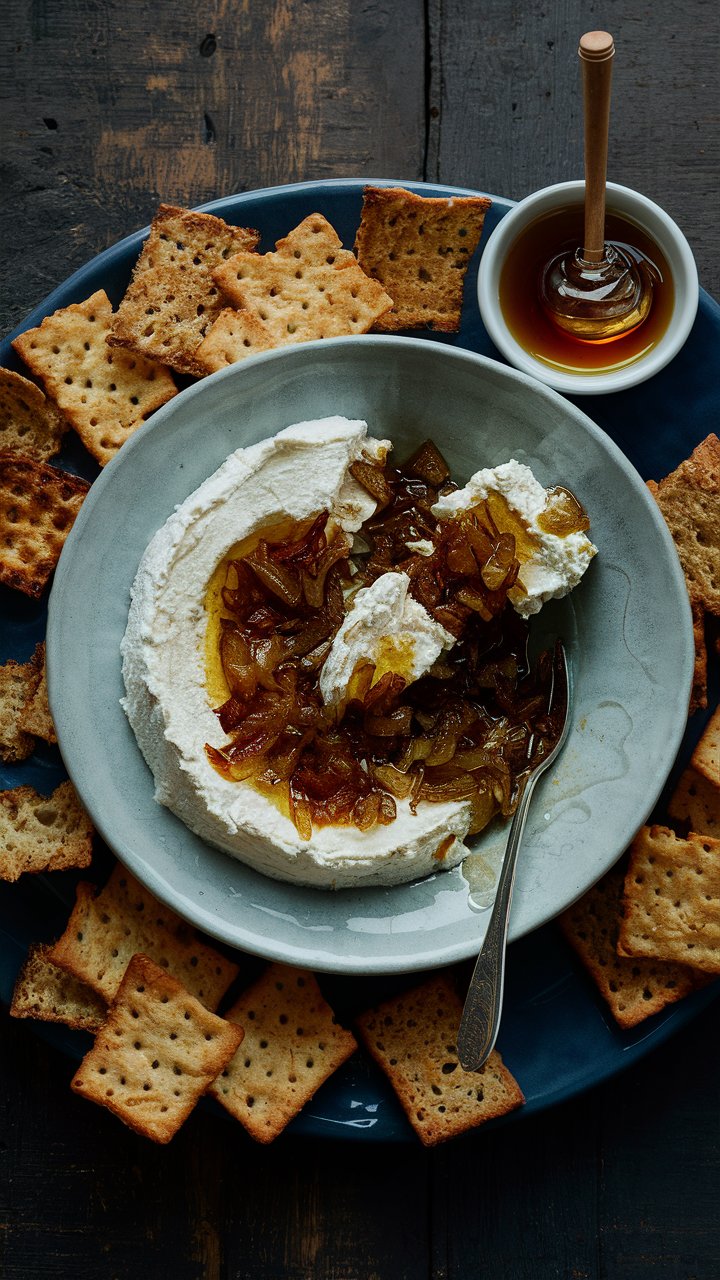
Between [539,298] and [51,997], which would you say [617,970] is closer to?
[51,997]

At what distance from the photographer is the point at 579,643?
275cm

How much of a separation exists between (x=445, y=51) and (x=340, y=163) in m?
0.45

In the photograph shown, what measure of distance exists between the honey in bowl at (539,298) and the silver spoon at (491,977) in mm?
1142

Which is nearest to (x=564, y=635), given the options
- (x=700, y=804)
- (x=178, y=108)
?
(x=700, y=804)

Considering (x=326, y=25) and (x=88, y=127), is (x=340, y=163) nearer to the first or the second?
(x=326, y=25)

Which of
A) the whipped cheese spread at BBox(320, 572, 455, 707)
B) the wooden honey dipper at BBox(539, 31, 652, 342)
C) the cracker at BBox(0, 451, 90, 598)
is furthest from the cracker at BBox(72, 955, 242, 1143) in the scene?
the wooden honey dipper at BBox(539, 31, 652, 342)

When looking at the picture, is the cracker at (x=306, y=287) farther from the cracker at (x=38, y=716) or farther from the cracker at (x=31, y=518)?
the cracker at (x=38, y=716)

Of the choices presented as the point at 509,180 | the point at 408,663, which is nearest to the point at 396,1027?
the point at 408,663

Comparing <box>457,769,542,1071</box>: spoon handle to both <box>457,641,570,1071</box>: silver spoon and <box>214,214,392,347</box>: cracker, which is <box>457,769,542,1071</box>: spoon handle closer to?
<box>457,641,570,1071</box>: silver spoon

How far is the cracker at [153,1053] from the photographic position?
273 centimetres

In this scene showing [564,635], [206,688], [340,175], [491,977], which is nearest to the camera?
[491,977]

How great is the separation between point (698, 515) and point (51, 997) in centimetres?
215

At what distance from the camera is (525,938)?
2.87m

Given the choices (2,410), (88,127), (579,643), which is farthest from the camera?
(88,127)
